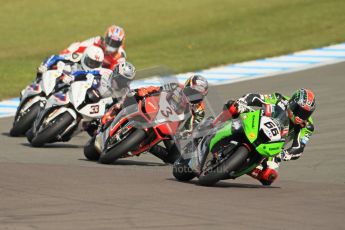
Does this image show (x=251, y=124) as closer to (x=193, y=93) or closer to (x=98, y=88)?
(x=193, y=93)

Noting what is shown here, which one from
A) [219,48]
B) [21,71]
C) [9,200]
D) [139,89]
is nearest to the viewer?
[9,200]

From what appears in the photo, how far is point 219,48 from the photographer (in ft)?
93.8

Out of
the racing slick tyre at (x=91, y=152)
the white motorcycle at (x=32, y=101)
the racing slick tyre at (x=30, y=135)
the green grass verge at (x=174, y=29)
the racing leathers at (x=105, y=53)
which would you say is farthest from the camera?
the green grass verge at (x=174, y=29)

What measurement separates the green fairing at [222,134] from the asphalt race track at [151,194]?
0.37 m

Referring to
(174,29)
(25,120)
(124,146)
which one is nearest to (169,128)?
(124,146)

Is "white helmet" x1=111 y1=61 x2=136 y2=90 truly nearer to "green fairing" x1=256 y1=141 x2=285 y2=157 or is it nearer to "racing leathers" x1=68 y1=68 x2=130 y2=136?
"racing leathers" x1=68 y1=68 x2=130 y2=136

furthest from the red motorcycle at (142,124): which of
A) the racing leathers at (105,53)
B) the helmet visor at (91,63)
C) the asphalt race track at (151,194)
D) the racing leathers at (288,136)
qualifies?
the racing leathers at (105,53)

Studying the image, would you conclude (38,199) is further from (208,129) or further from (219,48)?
(219,48)

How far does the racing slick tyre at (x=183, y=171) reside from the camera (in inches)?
513

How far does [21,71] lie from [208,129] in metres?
14.1

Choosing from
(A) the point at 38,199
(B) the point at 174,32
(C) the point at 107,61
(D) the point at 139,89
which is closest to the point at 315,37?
(B) the point at 174,32

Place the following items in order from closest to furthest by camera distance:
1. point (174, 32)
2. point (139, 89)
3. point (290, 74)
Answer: point (139, 89) < point (290, 74) < point (174, 32)

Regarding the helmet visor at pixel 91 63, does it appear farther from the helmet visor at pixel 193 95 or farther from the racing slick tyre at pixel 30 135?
the helmet visor at pixel 193 95

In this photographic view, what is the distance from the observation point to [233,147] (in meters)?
12.5
